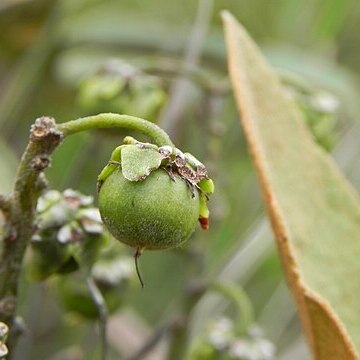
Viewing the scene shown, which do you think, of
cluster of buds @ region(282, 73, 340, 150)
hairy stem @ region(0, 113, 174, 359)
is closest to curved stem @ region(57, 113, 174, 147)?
hairy stem @ region(0, 113, 174, 359)

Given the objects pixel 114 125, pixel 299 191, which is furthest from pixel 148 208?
pixel 299 191

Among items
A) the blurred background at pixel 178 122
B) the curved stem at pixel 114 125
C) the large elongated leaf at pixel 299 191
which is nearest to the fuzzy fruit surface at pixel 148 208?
the curved stem at pixel 114 125

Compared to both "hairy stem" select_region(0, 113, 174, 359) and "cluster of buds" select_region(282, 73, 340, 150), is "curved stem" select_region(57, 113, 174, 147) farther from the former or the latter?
"cluster of buds" select_region(282, 73, 340, 150)

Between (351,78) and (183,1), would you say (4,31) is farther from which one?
(351,78)

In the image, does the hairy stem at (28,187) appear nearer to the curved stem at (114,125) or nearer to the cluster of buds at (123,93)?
the curved stem at (114,125)

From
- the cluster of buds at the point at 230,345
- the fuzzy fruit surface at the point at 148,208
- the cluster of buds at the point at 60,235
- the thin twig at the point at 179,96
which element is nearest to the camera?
the fuzzy fruit surface at the point at 148,208
